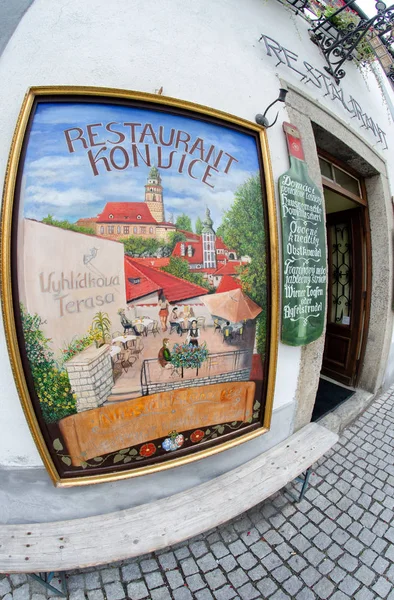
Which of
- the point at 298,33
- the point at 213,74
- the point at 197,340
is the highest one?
the point at 298,33

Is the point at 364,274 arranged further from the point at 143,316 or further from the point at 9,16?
the point at 9,16

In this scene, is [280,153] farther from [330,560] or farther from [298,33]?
[330,560]

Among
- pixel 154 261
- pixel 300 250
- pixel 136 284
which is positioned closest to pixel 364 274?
pixel 300 250

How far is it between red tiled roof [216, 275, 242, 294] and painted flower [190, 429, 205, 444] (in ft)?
3.90

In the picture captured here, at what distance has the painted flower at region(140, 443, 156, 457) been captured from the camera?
1936 millimetres

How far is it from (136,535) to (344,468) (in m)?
2.45

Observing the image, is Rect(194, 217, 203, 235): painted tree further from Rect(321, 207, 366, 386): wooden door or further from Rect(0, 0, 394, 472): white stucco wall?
Rect(321, 207, 366, 386): wooden door

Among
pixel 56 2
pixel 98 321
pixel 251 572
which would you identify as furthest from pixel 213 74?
pixel 251 572

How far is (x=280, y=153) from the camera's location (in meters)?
2.28

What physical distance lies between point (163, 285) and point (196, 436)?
4.31ft

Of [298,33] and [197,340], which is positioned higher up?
[298,33]

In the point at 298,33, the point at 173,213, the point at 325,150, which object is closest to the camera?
the point at 173,213

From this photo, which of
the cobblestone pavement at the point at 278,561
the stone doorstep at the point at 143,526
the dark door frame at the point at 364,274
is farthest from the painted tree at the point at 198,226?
the dark door frame at the point at 364,274

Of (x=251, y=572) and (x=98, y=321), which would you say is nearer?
(x=98, y=321)
